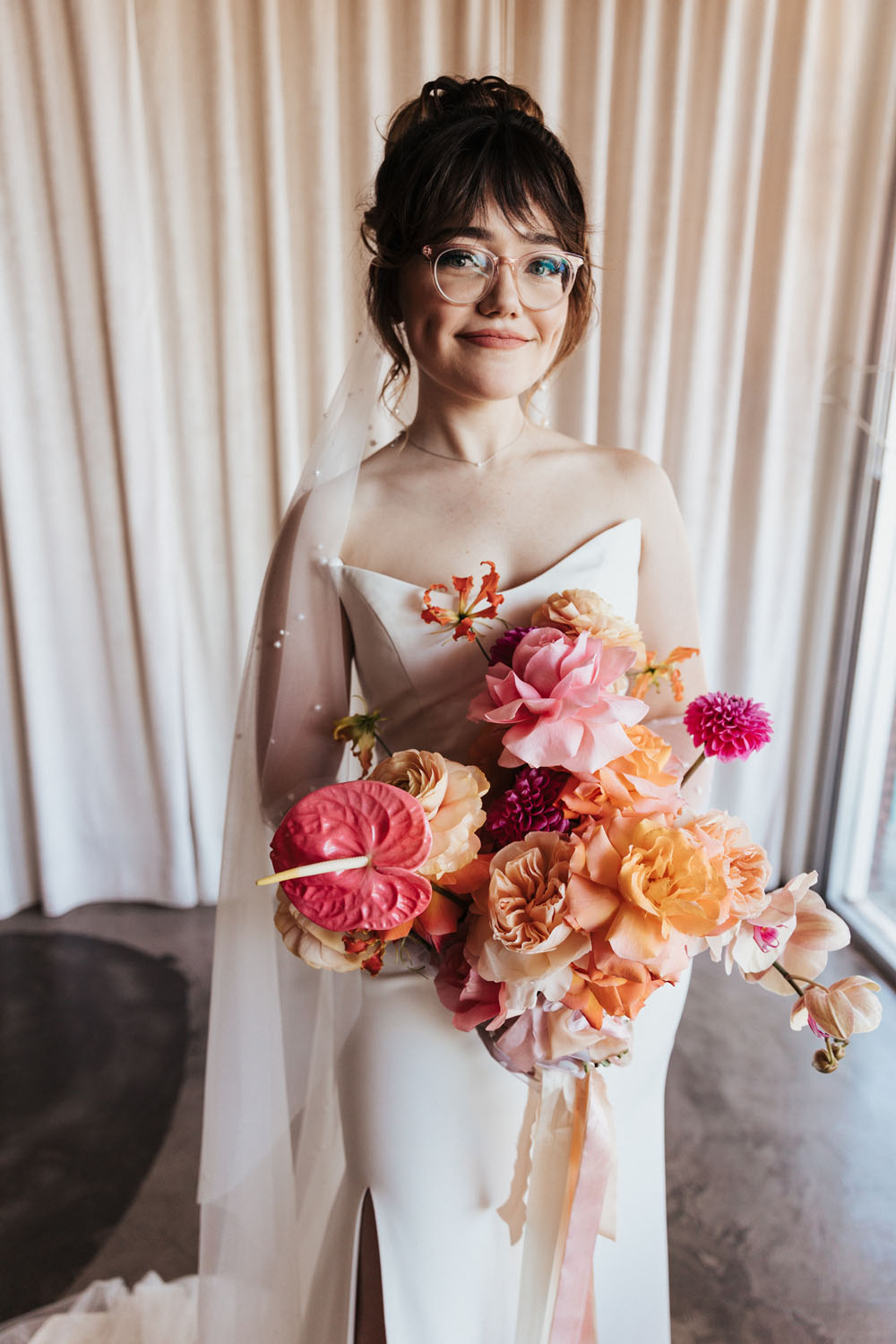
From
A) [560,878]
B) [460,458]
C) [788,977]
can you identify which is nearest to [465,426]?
[460,458]

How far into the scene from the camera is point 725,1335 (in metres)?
1.67

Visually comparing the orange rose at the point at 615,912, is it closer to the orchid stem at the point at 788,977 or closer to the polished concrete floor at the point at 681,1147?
the orchid stem at the point at 788,977

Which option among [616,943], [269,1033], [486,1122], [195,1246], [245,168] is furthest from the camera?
[245,168]

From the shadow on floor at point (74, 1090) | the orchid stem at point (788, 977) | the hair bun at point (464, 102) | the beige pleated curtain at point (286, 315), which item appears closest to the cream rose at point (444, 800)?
the orchid stem at point (788, 977)

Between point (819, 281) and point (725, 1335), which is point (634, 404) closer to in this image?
point (819, 281)

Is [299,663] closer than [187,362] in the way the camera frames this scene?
Yes

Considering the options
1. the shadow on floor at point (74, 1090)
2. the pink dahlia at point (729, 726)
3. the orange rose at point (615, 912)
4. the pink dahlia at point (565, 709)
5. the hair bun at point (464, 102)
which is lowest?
the shadow on floor at point (74, 1090)

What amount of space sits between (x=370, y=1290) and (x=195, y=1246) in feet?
2.65

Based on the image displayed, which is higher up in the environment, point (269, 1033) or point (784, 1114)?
point (269, 1033)

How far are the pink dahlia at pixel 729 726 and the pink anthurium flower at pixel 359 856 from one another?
34 centimetres

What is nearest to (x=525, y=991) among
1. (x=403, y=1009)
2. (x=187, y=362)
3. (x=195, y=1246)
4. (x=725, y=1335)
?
(x=403, y=1009)

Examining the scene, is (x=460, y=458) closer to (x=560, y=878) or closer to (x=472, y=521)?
(x=472, y=521)

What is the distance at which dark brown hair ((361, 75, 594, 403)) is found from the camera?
114cm

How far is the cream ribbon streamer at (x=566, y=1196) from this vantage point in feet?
3.36
